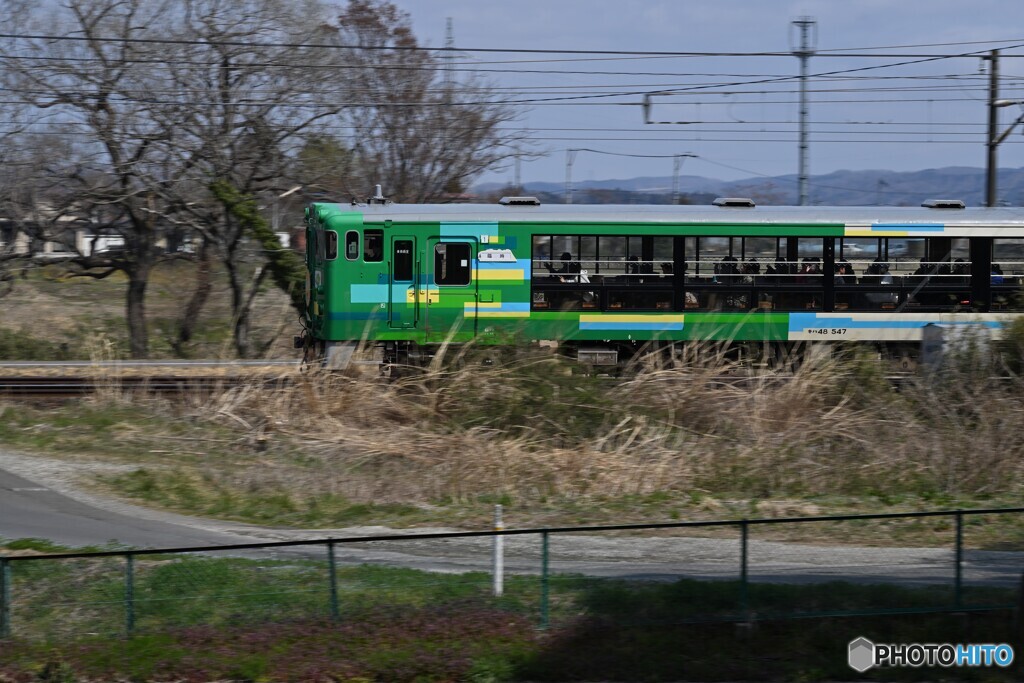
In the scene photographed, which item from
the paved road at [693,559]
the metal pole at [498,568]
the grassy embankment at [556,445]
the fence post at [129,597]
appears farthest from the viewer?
the grassy embankment at [556,445]

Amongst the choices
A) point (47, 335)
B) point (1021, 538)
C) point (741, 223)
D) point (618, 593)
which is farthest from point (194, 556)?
point (47, 335)

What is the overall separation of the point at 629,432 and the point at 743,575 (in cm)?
608

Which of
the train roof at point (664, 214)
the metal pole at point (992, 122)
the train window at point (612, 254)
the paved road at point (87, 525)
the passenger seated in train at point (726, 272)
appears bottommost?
the paved road at point (87, 525)

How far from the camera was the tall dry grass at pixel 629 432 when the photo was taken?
45.0 feet

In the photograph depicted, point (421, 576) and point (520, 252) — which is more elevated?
point (520, 252)

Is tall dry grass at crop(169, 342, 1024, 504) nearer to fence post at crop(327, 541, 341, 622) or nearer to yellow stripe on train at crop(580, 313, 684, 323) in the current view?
yellow stripe on train at crop(580, 313, 684, 323)

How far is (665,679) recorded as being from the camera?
8.05 metres

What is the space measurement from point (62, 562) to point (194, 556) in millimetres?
1073

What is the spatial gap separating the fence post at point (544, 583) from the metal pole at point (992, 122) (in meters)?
21.8

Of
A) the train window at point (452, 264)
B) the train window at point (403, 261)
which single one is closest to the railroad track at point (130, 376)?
the train window at point (403, 261)

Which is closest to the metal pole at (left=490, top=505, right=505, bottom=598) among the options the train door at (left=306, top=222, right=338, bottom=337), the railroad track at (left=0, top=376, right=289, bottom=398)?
the railroad track at (left=0, top=376, right=289, bottom=398)

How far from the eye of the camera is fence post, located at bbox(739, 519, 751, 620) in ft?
28.3

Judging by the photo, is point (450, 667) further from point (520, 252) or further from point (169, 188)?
point (169, 188)

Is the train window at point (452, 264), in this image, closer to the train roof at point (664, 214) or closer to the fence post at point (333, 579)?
the train roof at point (664, 214)
